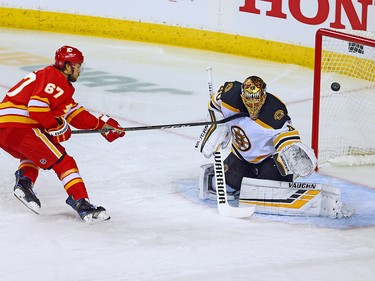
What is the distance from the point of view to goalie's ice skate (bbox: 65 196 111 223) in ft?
12.6

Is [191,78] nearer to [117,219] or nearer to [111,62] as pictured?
[111,62]

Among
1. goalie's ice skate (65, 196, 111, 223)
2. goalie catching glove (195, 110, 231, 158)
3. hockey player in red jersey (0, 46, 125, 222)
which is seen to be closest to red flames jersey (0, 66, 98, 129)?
hockey player in red jersey (0, 46, 125, 222)

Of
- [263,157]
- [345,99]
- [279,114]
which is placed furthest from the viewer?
[345,99]

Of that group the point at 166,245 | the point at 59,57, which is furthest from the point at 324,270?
the point at 59,57

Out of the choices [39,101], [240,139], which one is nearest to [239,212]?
[240,139]

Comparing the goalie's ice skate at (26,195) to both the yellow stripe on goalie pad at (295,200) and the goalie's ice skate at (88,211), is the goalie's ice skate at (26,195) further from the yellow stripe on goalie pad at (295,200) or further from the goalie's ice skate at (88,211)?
the yellow stripe on goalie pad at (295,200)

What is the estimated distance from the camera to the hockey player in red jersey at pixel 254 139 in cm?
400

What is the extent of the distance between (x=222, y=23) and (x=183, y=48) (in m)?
0.39

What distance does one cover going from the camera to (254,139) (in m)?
4.12

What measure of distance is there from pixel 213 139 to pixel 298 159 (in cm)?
40

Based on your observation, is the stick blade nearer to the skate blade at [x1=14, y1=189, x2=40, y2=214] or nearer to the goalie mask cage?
the skate blade at [x1=14, y1=189, x2=40, y2=214]

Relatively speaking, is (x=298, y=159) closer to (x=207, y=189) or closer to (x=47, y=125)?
(x=207, y=189)

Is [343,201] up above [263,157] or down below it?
below

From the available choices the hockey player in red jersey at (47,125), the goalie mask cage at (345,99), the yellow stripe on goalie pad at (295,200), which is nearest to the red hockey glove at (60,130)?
the hockey player in red jersey at (47,125)
